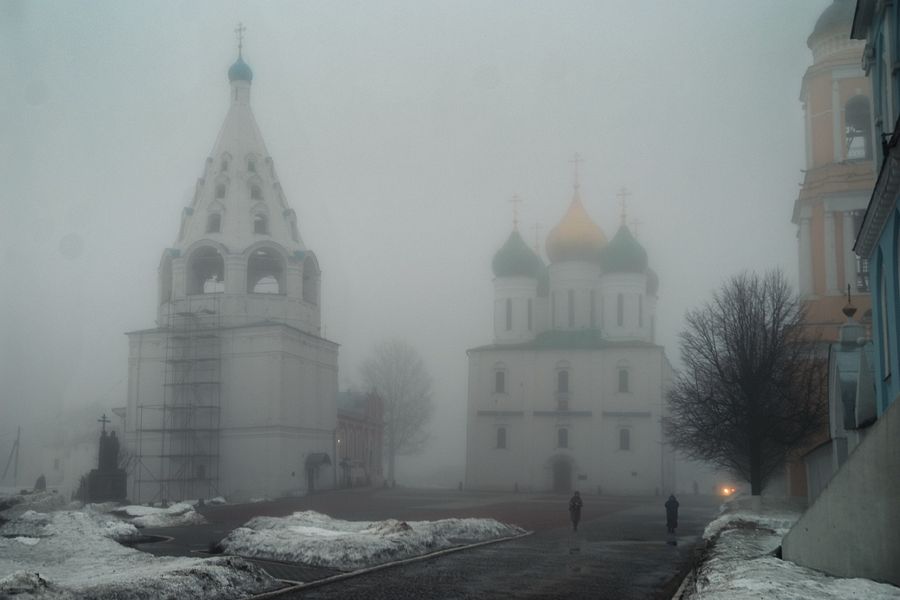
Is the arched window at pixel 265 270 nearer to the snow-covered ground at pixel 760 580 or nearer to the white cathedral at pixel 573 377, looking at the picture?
the white cathedral at pixel 573 377

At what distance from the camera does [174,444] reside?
45.6m

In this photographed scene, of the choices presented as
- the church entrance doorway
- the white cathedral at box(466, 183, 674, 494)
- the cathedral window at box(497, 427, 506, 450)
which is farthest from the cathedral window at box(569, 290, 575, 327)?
the church entrance doorway

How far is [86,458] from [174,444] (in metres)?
16.0

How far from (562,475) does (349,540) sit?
4093 centimetres

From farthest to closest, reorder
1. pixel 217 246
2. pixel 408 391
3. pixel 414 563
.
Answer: pixel 408 391 → pixel 217 246 → pixel 414 563

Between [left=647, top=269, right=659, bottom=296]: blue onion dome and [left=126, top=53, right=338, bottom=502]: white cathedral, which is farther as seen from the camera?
[left=647, top=269, right=659, bottom=296]: blue onion dome

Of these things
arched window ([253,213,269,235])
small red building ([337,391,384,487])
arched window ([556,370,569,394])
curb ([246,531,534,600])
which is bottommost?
curb ([246,531,534,600])

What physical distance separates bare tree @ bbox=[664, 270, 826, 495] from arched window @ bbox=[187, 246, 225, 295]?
860 inches

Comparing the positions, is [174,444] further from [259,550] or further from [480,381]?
[259,550]

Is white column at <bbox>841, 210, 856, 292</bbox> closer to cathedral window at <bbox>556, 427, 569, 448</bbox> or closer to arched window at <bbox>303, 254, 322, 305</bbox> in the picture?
arched window at <bbox>303, 254, 322, 305</bbox>

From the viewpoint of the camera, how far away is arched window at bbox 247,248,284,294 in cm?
4669

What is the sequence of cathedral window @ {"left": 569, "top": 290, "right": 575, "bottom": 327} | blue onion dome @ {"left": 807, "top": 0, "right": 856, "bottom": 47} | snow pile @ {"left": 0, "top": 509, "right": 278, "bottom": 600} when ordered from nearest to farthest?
1. snow pile @ {"left": 0, "top": 509, "right": 278, "bottom": 600}
2. blue onion dome @ {"left": 807, "top": 0, "right": 856, "bottom": 47}
3. cathedral window @ {"left": 569, "top": 290, "right": 575, "bottom": 327}

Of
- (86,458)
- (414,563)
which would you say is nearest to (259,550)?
(414,563)

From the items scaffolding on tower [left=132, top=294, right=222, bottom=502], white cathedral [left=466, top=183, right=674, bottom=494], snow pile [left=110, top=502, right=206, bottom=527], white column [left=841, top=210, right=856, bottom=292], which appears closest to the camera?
snow pile [left=110, top=502, right=206, bottom=527]
